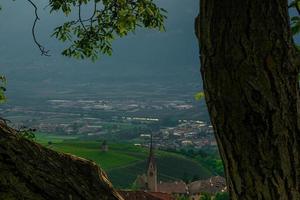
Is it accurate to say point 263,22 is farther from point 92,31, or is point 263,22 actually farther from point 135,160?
point 135,160

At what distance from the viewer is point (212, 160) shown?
113938mm

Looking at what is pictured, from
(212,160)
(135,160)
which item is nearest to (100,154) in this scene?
(135,160)

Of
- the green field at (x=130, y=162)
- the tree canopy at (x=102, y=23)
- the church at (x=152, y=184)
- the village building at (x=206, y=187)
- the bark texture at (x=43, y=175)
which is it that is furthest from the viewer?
the green field at (x=130, y=162)

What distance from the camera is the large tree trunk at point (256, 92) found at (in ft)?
9.34

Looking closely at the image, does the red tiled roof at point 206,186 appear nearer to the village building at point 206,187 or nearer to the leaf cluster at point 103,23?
the village building at point 206,187

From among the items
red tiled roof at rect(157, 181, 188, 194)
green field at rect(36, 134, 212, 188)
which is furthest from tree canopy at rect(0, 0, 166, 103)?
green field at rect(36, 134, 212, 188)

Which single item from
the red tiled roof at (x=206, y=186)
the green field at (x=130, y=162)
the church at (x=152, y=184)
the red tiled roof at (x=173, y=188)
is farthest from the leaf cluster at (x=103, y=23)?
the green field at (x=130, y=162)

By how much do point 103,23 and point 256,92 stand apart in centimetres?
540

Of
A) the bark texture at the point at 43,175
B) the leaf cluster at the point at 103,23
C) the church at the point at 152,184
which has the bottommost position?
the church at the point at 152,184

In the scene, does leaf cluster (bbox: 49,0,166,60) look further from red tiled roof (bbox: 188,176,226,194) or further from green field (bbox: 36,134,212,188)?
green field (bbox: 36,134,212,188)

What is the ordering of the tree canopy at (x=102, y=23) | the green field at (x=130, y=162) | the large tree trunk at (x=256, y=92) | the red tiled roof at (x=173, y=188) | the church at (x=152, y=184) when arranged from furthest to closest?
1. the green field at (x=130, y=162)
2. the red tiled roof at (x=173, y=188)
3. the church at (x=152, y=184)
4. the tree canopy at (x=102, y=23)
5. the large tree trunk at (x=256, y=92)

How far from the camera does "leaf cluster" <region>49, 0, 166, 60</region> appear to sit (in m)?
7.61

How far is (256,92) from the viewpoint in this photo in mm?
2859

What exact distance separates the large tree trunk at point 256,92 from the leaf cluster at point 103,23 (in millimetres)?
4704
